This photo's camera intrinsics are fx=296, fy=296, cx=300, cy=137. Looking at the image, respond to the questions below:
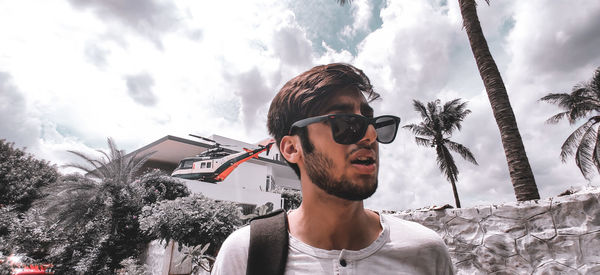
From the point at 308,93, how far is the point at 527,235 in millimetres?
4584

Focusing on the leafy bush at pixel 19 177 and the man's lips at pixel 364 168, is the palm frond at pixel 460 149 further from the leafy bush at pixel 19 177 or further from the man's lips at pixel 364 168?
the leafy bush at pixel 19 177

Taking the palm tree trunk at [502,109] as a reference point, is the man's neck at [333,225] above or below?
below

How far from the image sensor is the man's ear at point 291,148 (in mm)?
1575

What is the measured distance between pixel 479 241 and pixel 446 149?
22.3 meters

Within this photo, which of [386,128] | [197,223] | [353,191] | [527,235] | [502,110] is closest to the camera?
[353,191]

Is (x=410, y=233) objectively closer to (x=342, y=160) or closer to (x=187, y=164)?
(x=342, y=160)

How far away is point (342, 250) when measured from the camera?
1.36 metres

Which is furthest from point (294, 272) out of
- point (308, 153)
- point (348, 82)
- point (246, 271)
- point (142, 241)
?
point (142, 241)

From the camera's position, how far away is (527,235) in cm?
432

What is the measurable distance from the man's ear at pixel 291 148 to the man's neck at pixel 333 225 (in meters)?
0.22

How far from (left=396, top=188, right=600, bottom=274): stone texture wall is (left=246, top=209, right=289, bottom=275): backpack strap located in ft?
14.7

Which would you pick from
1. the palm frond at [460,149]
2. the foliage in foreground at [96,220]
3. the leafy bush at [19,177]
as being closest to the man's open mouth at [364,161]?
the foliage in foreground at [96,220]

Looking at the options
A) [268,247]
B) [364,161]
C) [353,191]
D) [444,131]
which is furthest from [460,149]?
[268,247]

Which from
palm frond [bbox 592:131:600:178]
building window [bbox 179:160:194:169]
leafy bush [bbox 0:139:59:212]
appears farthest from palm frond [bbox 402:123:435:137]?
leafy bush [bbox 0:139:59:212]
